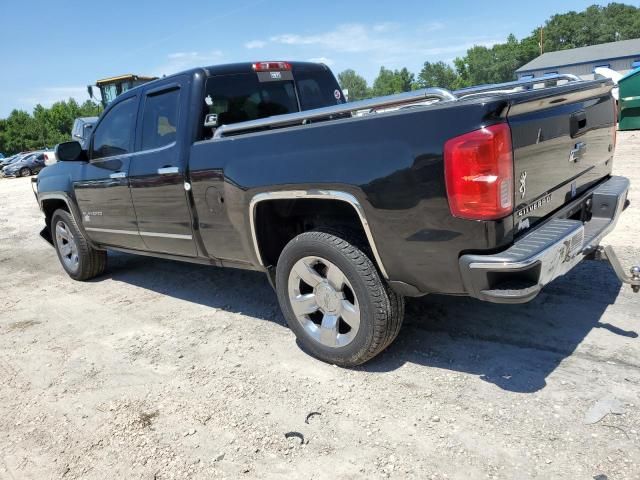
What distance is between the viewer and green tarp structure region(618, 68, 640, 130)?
1508cm

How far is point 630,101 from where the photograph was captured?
15.3 meters

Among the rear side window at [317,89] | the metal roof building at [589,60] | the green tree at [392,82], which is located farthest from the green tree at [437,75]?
the rear side window at [317,89]

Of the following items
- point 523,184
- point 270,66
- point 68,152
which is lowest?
point 523,184

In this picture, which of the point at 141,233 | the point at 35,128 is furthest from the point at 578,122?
the point at 35,128

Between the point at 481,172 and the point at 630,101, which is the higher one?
the point at 481,172

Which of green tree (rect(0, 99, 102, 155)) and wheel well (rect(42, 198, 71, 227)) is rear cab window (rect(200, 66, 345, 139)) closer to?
wheel well (rect(42, 198, 71, 227))

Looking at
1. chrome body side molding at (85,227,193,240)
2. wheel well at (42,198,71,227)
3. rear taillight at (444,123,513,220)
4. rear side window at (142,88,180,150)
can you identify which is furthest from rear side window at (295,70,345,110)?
wheel well at (42,198,71,227)

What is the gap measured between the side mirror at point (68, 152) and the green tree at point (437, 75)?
380 feet

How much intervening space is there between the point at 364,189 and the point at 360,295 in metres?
0.64

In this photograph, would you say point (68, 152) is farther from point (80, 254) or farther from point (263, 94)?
point (263, 94)

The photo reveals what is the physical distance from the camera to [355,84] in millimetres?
151875

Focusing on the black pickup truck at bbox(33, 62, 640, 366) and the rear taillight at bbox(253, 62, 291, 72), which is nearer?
the black pickup truck at bbox(33, 62, 640, 366)

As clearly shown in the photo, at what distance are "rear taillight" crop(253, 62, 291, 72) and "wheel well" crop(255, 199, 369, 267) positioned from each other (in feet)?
5.01

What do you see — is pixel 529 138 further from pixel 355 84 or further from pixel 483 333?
pixel 355 84
